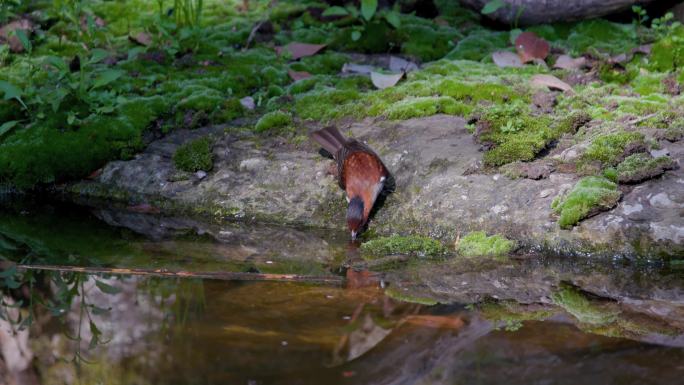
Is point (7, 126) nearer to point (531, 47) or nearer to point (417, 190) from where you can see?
point (417, 190)

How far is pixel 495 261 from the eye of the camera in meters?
5.25

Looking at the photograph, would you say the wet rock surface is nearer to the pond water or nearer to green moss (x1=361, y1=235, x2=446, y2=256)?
green moss (x1=361, y1=235, x2=446, y2=256)

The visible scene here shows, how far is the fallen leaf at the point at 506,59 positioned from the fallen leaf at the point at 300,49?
217cm

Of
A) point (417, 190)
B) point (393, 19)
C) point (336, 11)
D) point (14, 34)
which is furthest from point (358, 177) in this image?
point (14, 34)

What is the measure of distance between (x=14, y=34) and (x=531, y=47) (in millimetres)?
6359

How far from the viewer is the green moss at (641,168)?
5551 millimetres

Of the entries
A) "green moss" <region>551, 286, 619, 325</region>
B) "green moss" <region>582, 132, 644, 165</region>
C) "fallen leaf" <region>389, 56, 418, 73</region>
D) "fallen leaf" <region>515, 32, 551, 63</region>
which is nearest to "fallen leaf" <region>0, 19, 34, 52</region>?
"fallen leaf" <region>389, 56, 418, 73</region>

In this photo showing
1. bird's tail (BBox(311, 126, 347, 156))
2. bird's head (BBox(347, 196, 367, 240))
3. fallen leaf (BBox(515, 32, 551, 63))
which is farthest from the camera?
fallen leaf (BBox(515, 32, 551, 63))

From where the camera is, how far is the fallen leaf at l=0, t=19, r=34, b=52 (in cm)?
920

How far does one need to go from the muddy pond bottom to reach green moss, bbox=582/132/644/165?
2.20m

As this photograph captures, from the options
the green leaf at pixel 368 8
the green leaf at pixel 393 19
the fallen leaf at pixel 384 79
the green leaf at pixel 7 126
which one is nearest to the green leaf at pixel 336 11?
the green leaf at pixel 368 8

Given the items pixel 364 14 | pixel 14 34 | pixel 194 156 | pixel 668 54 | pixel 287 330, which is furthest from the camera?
pixel 14 34

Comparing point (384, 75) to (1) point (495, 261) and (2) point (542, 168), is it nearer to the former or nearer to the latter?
(2) point (542, 168)

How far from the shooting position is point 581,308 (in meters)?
4.40
